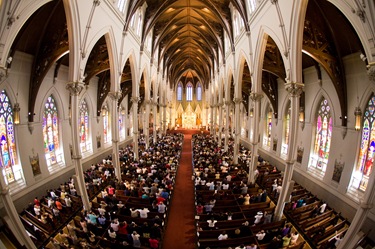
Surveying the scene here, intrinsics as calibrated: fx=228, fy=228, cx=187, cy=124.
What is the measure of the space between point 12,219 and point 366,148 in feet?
53.3

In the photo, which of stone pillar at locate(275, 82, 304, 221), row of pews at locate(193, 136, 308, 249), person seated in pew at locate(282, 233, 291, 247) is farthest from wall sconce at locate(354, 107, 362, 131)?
person seated in pew at locate(282, 233, 291, 247)

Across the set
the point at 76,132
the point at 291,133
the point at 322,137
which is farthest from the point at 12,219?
the point at 322,137

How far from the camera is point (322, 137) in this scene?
16.4 m

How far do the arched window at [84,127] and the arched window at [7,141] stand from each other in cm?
780

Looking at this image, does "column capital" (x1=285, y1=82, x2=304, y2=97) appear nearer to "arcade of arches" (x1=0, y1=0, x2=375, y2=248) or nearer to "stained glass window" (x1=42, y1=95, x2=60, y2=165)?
"arcade of arches" (x1=0, y1=0, x2=375, y2=248)

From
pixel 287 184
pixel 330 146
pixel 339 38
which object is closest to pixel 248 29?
pixel 339 38

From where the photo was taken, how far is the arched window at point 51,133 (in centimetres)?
1705

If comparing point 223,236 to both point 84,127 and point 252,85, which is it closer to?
point 252,85

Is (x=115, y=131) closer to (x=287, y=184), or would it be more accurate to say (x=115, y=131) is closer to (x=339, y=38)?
(x=287, y=184)

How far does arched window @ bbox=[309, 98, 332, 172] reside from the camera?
620 inches

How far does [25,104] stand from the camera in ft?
47.8

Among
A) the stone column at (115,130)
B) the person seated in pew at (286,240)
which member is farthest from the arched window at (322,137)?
the stone column at (115,130)

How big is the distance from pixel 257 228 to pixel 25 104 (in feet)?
50.2

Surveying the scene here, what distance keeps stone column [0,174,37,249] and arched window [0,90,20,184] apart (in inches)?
268
